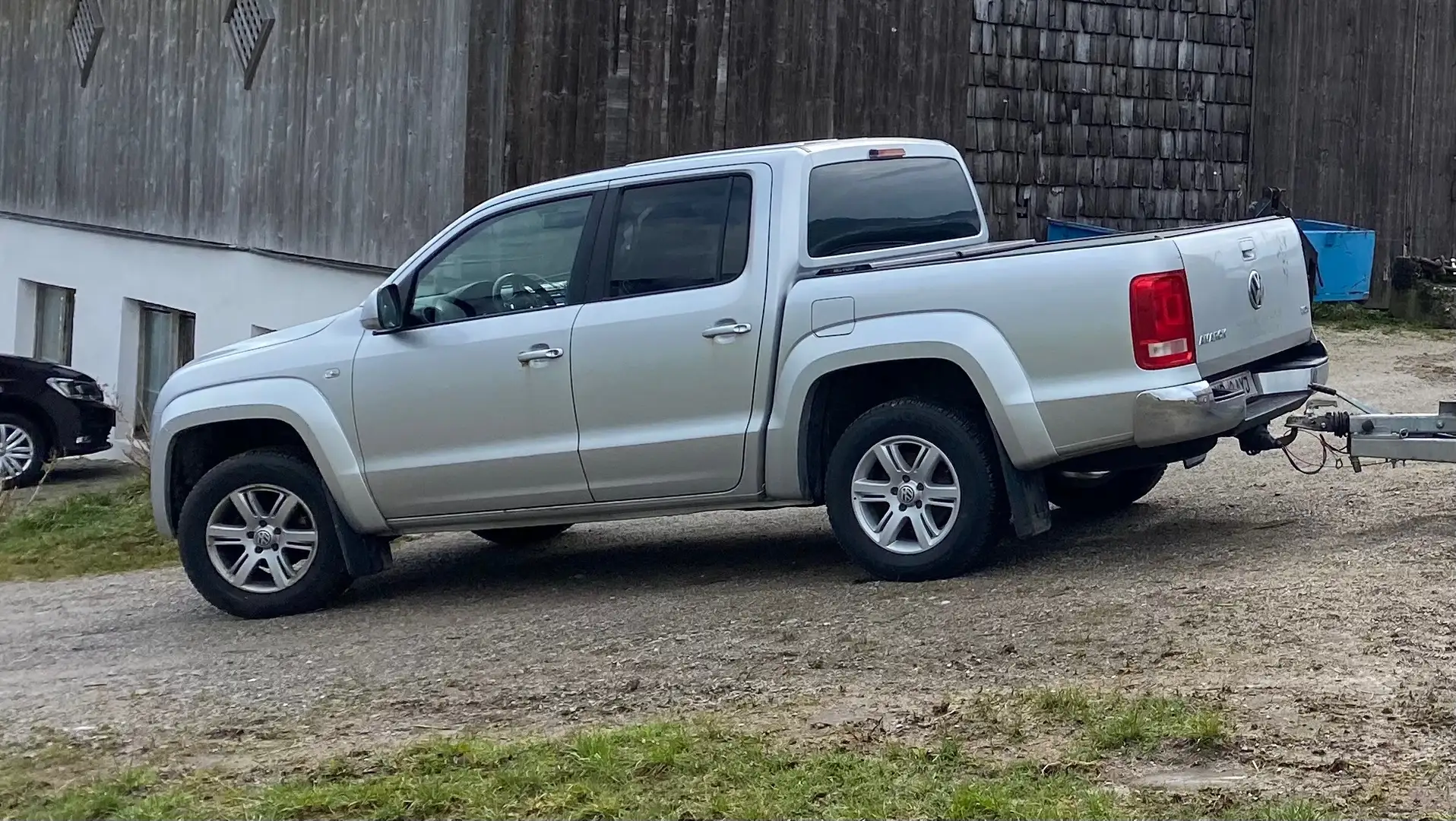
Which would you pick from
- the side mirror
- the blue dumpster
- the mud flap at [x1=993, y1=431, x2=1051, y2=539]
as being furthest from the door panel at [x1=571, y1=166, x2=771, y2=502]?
the blue dumpster

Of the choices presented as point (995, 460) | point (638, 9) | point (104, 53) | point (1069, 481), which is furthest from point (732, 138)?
point (104, 53)

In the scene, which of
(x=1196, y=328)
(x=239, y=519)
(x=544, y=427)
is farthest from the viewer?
(x=239, y=519)

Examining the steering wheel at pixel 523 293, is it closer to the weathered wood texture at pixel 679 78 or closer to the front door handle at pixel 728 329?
the front door handle at pixel 728 329

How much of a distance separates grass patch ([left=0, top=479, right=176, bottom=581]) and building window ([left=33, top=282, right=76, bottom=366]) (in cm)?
814

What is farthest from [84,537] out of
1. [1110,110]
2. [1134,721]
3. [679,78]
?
[1110,110]

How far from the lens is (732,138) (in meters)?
14.7

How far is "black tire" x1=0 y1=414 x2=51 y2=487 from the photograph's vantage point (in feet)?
52.2

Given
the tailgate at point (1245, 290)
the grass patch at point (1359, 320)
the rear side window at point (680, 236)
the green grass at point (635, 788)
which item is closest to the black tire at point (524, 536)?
the rear side window at point (680, 236)

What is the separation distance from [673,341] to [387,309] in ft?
4.64

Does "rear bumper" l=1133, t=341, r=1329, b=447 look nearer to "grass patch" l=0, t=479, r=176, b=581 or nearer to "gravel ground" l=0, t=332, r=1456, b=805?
"gravel ground" l=0, t=332, r=1456, b=805

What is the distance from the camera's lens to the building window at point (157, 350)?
1950cm

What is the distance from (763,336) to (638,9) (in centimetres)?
748

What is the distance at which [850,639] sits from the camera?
629cm

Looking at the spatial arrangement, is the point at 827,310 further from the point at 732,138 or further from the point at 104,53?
the point at 104,53
